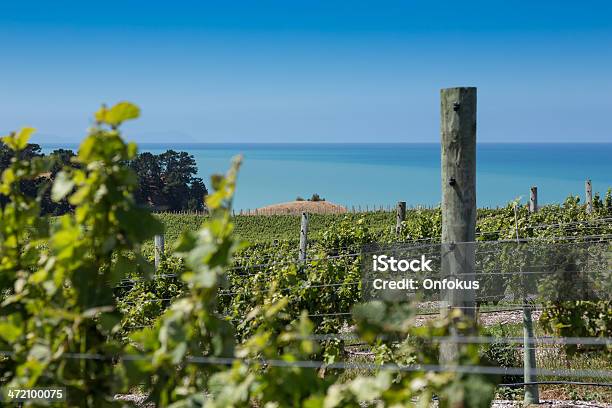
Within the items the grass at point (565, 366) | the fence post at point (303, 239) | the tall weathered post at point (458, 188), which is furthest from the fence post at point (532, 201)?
the tall weathered post at point (458, 188)

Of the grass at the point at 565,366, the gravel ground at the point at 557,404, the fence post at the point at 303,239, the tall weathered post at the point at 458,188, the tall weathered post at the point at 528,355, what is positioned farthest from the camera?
the fence post at the point at 303,239

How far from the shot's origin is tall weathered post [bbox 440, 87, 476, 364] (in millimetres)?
3645

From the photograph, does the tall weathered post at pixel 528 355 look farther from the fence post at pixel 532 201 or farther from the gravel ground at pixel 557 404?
the fence post at pixel 532 201

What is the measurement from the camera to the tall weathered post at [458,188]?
364 centimetres

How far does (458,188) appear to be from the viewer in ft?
12.2

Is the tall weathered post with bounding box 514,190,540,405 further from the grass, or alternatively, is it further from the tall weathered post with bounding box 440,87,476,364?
the tall weathered post with bounding box 440,87,476,364

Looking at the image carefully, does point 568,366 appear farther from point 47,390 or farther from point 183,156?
point 183,156

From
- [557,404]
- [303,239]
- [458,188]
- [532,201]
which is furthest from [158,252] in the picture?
[532,201]

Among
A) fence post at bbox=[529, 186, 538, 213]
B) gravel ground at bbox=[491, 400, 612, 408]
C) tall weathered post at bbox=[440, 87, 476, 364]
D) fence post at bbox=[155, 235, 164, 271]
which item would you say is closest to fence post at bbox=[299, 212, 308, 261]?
fence post at bbox=[155, 235, 164, 271]

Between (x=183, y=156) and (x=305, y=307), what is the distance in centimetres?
6543

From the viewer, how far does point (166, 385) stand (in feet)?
5.20

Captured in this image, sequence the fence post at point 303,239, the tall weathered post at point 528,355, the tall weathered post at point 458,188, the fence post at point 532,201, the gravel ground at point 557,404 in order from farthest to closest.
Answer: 1. the fence post at point 532,201
2. the fence post at point 303,239
3. the gravel ground at point 557,404
4. the tall weathered post at point 528,355
5. the tall weathered post at point 458,188

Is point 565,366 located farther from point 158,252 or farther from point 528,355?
point 158,252

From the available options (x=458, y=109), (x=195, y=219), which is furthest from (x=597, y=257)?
(x=195, y=219)
